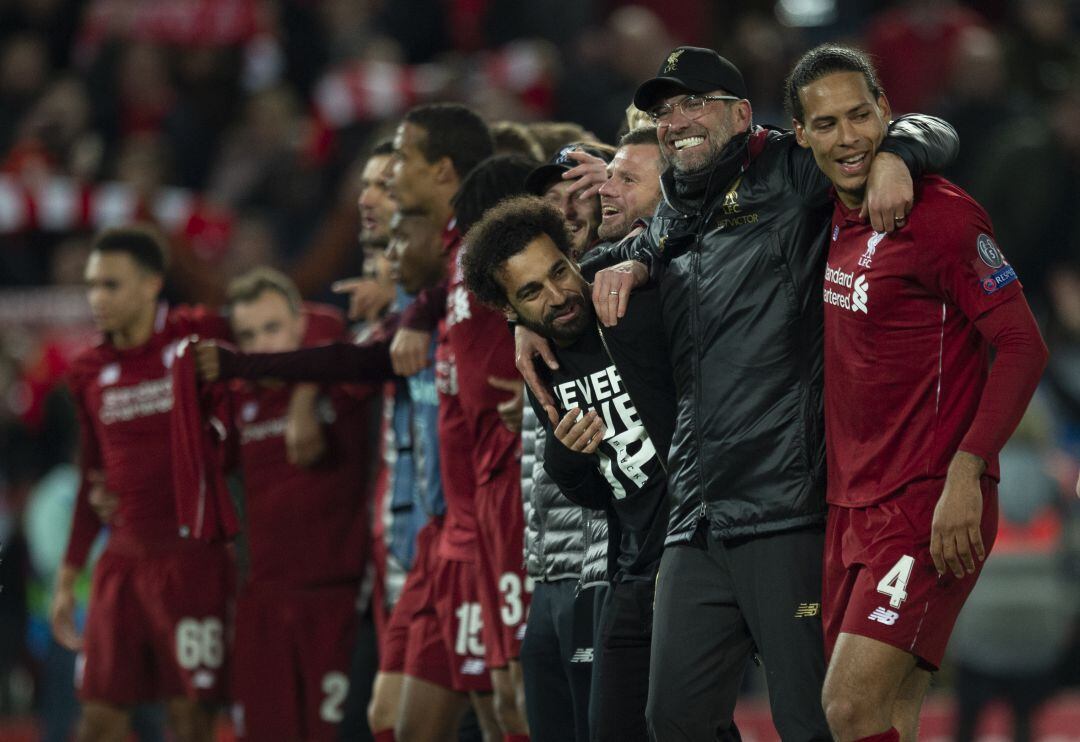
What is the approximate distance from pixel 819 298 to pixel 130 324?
4070 millimetres

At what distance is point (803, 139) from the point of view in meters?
4.99

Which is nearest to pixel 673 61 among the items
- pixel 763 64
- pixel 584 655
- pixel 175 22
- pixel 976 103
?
pixel 584 655

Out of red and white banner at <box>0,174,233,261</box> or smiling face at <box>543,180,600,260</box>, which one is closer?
smiling face at <box>543,180,600,260</box>

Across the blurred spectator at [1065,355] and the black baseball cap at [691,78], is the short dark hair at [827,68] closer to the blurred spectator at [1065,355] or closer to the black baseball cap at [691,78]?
the black baseball cap at [691,78]

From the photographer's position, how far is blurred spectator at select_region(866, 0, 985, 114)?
1189cm

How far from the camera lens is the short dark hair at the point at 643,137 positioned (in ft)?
18.6

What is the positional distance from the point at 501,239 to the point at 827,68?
1.14 metres

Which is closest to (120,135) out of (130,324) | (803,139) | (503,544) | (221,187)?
(221,187)

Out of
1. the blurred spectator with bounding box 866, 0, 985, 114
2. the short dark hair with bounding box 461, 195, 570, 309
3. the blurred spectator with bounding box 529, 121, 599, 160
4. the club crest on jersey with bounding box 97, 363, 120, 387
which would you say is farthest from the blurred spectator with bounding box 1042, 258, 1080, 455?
the short dark hair with bounding box 461, 195, 570, 309

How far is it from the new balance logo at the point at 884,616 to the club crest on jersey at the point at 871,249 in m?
0.90

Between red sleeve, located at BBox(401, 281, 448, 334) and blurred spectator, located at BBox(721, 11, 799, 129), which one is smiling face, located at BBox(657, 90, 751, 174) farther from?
blurred spectator, located at BBox(721, 11, 799, 129)

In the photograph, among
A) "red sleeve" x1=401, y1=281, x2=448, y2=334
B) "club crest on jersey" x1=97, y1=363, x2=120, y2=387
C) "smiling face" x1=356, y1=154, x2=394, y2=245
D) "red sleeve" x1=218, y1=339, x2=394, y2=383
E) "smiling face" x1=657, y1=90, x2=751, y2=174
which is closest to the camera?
"smiling face" x1=657, y1=90, x2=751, y2=174

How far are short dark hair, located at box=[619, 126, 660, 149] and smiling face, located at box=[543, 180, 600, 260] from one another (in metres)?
0.36

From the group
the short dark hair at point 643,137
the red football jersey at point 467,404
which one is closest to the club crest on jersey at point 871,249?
the short dark hair at point 643,137
